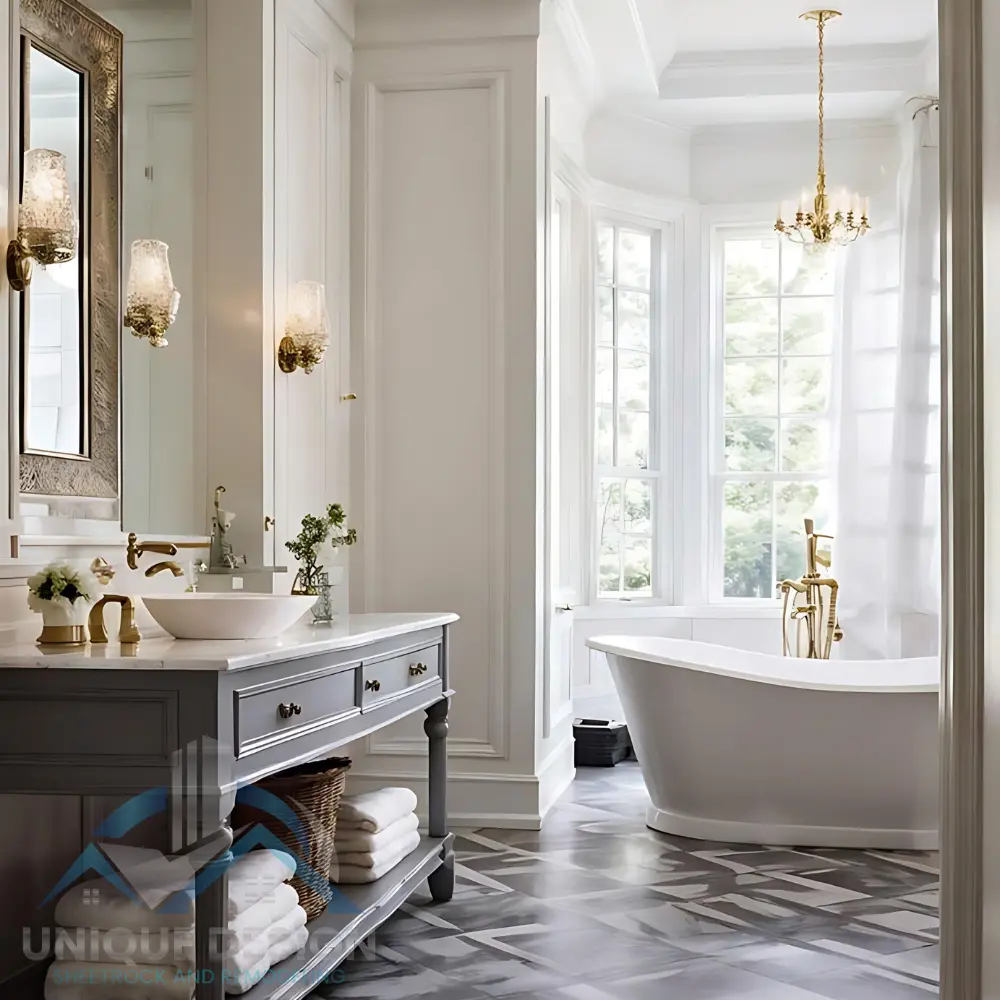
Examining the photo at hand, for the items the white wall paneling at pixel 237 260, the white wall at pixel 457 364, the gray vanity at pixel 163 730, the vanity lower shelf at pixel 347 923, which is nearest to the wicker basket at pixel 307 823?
the vanity lower shelf at pixel 347 923

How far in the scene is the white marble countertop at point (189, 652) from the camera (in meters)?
2.12

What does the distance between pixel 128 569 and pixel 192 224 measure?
1.09m

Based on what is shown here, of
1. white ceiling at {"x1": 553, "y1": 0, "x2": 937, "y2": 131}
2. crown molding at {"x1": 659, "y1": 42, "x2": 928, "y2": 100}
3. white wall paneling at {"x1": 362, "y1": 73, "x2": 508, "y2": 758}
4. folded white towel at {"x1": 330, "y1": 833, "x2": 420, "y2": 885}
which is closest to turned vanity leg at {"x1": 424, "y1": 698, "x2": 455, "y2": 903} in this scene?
folded white towel at {"x1": 330, "y1": 833, "x2": 420, "y2": 885}

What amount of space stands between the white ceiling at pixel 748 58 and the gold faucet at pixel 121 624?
334cm

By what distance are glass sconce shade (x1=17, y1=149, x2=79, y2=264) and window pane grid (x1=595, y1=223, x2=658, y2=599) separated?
3.68m

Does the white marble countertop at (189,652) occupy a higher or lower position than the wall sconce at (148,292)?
lower

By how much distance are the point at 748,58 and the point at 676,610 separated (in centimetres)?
264

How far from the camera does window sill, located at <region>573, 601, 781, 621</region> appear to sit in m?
5.96

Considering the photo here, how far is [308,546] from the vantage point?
3377mm

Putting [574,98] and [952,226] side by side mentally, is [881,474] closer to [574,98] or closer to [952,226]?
[574,98]

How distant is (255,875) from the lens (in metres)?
2.60

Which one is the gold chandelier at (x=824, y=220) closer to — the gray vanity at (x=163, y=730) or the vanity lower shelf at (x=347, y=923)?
the vanity lower shelf at (x=347, y=923)

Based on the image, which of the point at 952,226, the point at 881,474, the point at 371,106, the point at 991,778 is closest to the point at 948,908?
the point at 991,778

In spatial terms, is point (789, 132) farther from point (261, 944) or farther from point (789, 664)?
point (261, 944)
